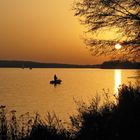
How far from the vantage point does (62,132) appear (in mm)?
12156

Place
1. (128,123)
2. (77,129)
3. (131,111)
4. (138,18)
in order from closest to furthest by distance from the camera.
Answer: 1. (128,123)
2. (131,111)
3. (77,129)
4. (138,18)

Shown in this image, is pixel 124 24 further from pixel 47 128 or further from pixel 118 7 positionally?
pixel 47 128

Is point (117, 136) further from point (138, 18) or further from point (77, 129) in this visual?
point (138, 18)

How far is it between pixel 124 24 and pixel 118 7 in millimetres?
851

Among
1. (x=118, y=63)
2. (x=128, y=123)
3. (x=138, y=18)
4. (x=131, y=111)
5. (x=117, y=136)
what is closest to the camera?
(x=117, y=136)

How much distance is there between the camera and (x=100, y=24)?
853 inches

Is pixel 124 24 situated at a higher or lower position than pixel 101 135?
higher

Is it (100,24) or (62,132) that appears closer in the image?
(62,132)

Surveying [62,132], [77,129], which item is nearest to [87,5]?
[77,129]

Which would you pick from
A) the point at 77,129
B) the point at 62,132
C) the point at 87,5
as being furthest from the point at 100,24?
the point at 62,132

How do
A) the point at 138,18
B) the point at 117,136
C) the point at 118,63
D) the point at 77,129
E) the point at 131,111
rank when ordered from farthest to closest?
1. the point at 118,63
2. the point at 138,18
3. the point at 77,129
4. the point at 131,111
5. the point at 117,136

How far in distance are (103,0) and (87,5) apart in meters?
0.92

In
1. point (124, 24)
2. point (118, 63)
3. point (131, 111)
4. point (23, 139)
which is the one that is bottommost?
point (23, 139)

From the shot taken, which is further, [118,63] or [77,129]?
[118,63]
